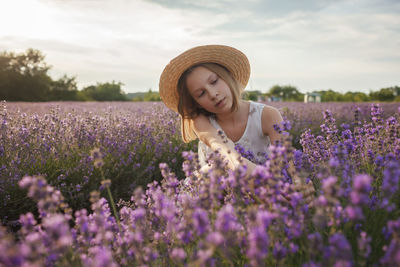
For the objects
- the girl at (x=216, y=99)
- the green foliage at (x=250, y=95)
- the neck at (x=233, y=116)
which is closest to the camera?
the girl at (x=216, y=99)

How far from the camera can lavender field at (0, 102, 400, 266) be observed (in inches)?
35.0

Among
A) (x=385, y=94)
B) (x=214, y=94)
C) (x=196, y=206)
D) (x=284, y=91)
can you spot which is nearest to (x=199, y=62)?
(x=214, y=94)

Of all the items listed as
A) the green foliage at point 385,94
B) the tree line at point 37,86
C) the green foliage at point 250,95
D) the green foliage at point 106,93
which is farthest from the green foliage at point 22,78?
the green foliage at point 385,94

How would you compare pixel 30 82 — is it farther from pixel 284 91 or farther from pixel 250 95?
pixel 284 91

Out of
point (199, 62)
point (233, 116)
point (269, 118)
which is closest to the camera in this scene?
point (199, 62)

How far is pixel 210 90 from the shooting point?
2.54m

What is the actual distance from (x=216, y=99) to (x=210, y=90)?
0.09m

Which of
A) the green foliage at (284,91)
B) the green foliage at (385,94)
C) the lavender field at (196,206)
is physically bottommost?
the lavender field at (196,206)

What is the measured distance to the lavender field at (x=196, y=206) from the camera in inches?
35.0

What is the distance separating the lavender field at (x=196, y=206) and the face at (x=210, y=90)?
72 centimetres

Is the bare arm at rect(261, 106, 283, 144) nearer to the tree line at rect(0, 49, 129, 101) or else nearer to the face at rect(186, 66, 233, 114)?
the face at rect(186, 66, 233, 114)

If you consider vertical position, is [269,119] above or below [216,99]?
below

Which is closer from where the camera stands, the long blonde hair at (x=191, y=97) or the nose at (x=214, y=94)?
the nose at (x=214, y=94)

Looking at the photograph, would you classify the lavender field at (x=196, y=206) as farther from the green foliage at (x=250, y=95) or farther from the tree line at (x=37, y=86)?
the tree line at (x=37, y=86)
